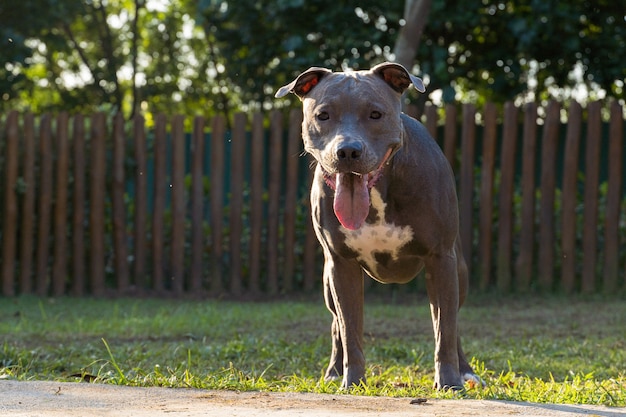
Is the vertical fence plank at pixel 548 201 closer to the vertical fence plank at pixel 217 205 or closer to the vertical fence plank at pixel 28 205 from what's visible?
the vertical fence plank at pixel 217 205

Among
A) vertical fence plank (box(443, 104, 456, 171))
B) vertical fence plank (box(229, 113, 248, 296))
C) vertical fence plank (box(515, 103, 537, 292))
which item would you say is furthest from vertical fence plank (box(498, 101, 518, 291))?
vertical fence plank (box(229, 113, 248, 296))

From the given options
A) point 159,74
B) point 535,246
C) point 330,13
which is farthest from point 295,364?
point 159,74

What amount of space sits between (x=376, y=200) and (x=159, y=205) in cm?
629

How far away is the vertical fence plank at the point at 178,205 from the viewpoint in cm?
1129

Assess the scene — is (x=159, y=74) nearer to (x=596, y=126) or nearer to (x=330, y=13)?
(x=330, y=13)

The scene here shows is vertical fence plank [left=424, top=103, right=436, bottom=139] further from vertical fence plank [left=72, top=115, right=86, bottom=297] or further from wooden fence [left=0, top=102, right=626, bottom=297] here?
vertical fence plank [left=72, top=115, right=86, bottom=297]

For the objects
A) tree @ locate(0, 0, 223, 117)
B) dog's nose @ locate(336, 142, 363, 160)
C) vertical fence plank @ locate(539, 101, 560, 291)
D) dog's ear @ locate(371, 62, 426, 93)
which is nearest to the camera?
dog's nose @ locate(336, 142, 363, 160)

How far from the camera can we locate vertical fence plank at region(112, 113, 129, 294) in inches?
445

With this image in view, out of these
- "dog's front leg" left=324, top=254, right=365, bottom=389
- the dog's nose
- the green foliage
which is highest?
the green foliage

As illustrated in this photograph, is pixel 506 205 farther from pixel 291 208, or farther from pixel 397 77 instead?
pixel 397 77

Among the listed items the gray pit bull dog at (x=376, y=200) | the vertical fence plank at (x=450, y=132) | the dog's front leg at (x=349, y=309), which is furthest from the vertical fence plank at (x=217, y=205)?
the dog's front leg at (x=349, y=309)

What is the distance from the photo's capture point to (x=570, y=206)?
1066 cm

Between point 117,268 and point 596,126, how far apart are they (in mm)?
5202

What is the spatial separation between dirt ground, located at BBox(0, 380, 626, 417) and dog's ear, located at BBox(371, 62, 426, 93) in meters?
1.52
